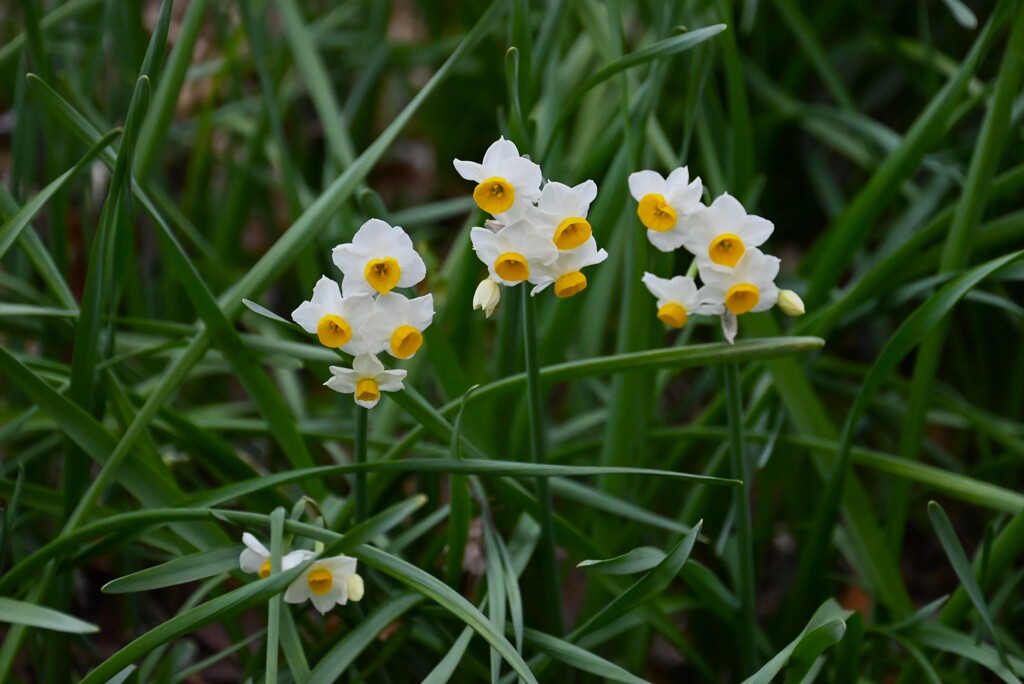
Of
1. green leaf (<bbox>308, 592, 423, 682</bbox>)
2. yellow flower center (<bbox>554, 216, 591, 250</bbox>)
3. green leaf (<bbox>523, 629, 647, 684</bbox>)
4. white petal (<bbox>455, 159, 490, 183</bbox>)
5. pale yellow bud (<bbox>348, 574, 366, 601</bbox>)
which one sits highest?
white petal (<bbox>455, 159, 490, 183</bbox>)

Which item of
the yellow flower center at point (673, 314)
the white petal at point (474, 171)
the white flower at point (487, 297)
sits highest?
the white petal at point (474, 171)

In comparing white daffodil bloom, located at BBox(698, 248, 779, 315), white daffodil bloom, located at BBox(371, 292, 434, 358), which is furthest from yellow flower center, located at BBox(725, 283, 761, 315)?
white daffodil bloom, located at BBox(371, 292, 434, 358)

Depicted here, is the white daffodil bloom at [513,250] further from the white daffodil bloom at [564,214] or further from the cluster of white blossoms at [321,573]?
the cluster of white blossoms at [321,573]

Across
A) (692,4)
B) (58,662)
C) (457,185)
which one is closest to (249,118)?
(457,185)

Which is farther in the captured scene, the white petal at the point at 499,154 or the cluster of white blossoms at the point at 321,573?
the cluster of white blossoms at the point at 321,573

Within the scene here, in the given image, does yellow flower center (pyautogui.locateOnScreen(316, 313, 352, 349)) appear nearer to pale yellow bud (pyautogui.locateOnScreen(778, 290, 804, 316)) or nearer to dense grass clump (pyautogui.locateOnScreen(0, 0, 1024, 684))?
dense grass clump (pyautogui.locateOnScreen(0, 0, 1024, 684))

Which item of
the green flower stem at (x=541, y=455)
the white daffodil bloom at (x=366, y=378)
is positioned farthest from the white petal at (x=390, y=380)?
the green flower stem at (x=541, y=455)

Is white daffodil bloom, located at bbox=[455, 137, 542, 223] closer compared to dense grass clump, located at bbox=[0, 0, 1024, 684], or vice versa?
white daffodil bloom, located at bbox=[455, 137, 542, 223]
